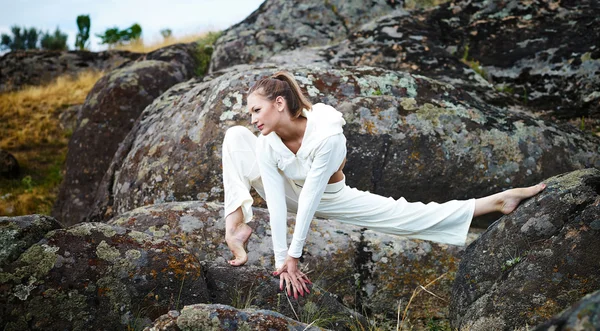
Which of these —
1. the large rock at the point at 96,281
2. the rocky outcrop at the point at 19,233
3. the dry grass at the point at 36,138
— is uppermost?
the rocky outcrop at the point at 19,233

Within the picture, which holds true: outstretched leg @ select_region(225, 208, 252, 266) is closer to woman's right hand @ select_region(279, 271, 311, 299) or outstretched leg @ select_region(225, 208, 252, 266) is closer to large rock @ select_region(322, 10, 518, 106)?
woman's right hand @ select_region(279, 271, 311, 299)

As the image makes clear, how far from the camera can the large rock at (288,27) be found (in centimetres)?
1141

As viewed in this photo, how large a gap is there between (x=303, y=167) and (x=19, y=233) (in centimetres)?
212

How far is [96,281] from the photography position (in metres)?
3.90

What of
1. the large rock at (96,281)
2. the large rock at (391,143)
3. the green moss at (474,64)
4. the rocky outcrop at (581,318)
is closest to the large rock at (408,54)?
the green moss at (474,64)

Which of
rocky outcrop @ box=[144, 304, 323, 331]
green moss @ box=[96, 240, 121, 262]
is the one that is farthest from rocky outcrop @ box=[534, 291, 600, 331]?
green moss @ box=[96, 240, 121, 262]

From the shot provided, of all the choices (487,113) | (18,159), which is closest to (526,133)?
(487,113)

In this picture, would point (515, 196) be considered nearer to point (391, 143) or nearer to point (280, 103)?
point (280, 103)

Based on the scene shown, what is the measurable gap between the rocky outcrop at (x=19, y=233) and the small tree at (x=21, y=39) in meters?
24.1

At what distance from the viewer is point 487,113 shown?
7.60m

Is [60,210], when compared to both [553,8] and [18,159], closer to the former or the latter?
[18,159]

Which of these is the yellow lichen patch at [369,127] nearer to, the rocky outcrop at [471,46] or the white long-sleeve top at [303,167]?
the white long-sleeve top at [303,167]

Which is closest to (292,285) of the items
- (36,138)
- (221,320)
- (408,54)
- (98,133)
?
(221,320)

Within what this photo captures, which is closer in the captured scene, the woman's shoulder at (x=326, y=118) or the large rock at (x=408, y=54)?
the woman's shoulder at (x=326, y=118)
